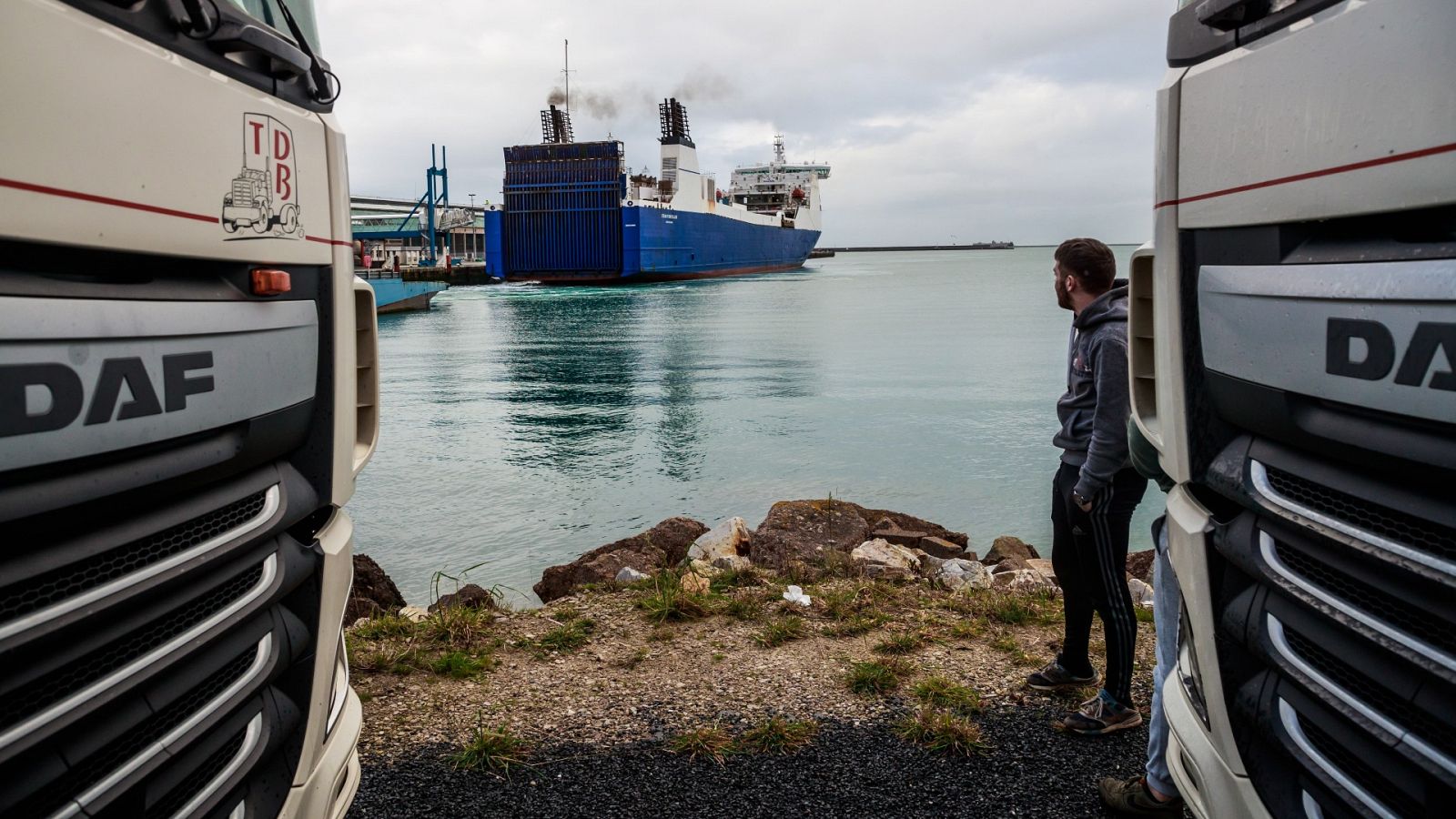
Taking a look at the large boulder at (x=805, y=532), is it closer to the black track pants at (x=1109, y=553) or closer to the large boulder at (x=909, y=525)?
the large boulder at (x=909, y=525)

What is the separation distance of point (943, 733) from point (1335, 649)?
2.30 meters

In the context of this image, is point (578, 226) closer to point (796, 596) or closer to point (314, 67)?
point (796, 596)

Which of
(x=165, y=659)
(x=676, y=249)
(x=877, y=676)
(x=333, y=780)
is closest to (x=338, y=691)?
(x=333, y=780)

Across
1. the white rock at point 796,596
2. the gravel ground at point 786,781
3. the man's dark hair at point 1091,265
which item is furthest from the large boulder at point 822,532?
the man's dark hair at point 1091,265

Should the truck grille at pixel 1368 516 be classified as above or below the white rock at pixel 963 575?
above

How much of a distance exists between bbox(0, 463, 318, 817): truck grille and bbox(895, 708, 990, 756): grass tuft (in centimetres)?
249

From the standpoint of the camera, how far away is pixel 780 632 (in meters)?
5.39

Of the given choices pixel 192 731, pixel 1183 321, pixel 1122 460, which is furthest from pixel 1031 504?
pixel 192 731

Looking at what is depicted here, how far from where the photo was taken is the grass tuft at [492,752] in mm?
3879

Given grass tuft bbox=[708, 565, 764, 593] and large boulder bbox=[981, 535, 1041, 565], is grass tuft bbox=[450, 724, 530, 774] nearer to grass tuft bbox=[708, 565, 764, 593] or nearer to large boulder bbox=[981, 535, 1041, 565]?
grass tuft bbox=[708, 565, 764, 593]

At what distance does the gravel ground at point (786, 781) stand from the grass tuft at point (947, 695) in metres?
0.20

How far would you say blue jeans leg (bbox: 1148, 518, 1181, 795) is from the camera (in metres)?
3.04

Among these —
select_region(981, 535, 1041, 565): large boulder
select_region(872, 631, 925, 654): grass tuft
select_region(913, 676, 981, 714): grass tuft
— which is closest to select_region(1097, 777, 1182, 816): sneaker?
select_region(913, 676, 981, 714): grass tuft

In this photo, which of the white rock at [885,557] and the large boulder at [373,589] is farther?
the white rock at [885,557]
